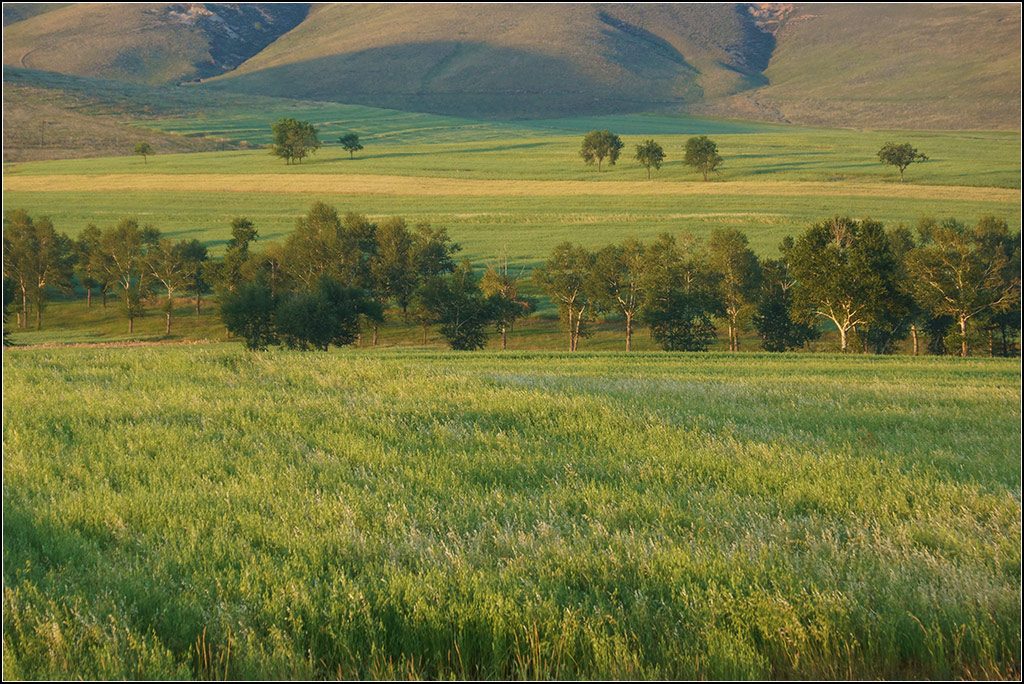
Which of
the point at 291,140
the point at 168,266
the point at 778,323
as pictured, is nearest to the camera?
the point at 778,323

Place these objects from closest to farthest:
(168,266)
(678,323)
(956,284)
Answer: (956,284)
(678,323)
(168,266)

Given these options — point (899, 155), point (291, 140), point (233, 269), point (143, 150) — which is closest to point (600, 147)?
point (899, 155)

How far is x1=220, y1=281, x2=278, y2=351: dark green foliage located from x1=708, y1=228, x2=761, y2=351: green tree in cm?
3590

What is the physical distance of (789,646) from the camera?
15.2ft

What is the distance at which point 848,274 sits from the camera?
5109 cm

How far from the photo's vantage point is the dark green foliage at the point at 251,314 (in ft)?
185

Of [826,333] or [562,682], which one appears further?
[826,333]

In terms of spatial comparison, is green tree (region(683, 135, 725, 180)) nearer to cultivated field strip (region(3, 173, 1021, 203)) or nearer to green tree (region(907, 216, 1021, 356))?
cultivated field strip (region(3, 173, 1021, 203))

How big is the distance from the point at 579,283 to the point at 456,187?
59.4m

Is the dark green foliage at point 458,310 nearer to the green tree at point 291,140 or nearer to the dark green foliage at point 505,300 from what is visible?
the dark green foliage at point 505,300

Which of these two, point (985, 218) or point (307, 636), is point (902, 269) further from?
point (307, 636)

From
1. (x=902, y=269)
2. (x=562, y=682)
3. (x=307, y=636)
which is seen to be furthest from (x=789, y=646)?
(x=902, y=269)

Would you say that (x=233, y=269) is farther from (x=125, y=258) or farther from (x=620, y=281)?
(x=620, y=281)

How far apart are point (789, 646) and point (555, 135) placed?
640ft
